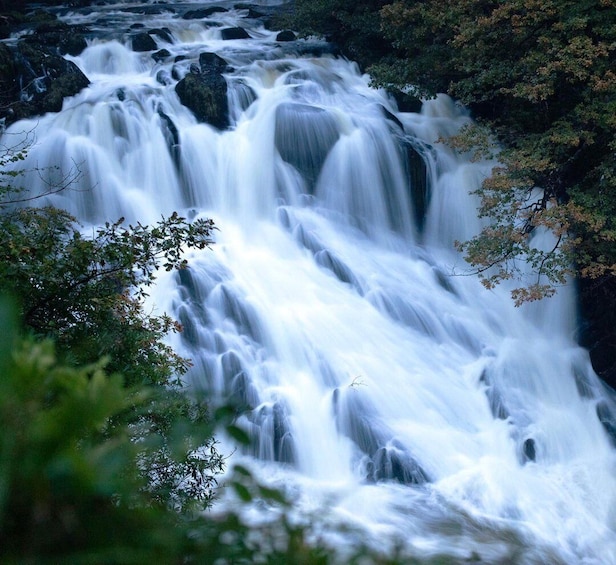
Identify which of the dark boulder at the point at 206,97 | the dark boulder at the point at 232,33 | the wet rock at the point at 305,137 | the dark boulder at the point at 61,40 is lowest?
the wet rock at the point at 305,137

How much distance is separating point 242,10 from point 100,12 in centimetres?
480

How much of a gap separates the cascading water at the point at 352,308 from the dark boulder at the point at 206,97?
0.28 metres

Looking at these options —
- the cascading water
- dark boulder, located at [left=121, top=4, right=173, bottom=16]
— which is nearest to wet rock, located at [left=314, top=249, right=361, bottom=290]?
the cascading water

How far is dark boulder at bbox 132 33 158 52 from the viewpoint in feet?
56.9

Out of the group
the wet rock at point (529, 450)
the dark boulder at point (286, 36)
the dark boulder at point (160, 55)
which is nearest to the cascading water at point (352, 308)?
the wet rock at point (529, 450)

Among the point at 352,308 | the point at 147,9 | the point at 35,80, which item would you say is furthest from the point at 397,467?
the point at 147,9

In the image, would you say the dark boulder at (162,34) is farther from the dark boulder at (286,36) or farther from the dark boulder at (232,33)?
the dark boulder at (286,36)

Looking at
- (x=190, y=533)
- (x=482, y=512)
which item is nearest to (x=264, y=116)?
(x=482, y=512)

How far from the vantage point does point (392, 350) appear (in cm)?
1062

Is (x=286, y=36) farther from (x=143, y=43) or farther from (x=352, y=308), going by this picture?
(x=352, y=308)

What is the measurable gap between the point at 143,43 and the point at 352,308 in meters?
10.5

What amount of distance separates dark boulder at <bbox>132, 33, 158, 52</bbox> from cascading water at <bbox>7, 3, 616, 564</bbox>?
45cm

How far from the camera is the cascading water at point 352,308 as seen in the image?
331 inches

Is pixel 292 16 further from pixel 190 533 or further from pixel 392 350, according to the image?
pixel 190 533
